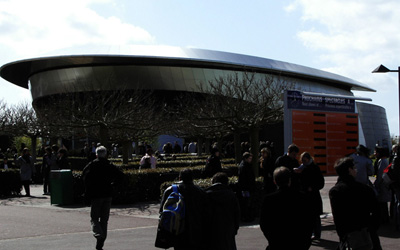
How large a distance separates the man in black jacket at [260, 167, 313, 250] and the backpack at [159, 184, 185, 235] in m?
1.06

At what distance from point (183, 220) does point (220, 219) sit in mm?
414

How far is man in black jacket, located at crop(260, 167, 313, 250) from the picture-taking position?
452 cm

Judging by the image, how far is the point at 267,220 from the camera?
455cm

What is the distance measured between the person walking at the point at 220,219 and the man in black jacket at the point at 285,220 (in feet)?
3.14

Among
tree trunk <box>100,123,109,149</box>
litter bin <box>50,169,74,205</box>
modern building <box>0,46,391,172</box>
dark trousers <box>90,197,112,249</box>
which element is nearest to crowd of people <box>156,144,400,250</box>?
dark trousers <box>90,197,112,249</box>

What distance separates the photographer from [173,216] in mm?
5305

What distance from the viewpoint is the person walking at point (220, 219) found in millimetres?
5473

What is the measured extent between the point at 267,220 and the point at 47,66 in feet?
181

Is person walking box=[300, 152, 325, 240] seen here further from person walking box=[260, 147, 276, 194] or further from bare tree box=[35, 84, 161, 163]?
bare tree box=[35, 84, 161, 163]

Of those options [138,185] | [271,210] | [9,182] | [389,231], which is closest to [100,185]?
[271,210]

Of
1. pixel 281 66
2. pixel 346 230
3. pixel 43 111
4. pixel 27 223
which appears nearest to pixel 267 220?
pixel 346 230

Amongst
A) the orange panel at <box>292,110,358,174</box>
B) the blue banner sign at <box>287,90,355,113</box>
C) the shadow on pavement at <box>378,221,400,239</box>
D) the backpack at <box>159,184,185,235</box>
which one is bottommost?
the shadow on pavement at <box>378,221,400,239</box>

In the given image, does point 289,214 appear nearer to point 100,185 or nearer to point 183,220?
point 183,220

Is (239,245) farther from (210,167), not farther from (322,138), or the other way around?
(322,138)
